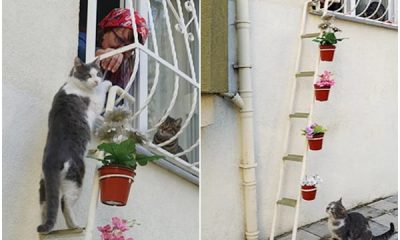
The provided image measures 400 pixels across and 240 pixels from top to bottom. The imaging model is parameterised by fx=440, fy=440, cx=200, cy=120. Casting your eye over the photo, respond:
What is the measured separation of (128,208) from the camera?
1434mm

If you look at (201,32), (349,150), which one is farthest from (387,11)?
(201,32)

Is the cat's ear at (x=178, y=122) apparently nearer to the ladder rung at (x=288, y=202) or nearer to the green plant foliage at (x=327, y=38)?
the ladder rung at (x=288, y=202)

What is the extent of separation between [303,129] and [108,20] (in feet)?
3.25

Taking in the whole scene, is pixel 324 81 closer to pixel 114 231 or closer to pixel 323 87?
pixel 323 87

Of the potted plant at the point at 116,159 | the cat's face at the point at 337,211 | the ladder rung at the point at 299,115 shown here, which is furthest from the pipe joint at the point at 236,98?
the potted plant at the point at 116,159

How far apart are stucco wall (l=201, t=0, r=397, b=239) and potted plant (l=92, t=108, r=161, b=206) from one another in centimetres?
67

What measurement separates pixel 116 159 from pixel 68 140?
5.1 inches

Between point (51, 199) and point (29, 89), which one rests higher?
point (29, 89)

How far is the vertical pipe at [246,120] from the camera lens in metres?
1.76

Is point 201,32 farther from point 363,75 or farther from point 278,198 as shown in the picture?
point 363,75

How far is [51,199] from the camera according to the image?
1.05 m

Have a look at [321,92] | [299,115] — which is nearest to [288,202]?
[299,115]

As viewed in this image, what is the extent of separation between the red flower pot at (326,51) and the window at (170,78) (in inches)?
22.1

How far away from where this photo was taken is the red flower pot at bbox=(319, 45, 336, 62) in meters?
1.84
